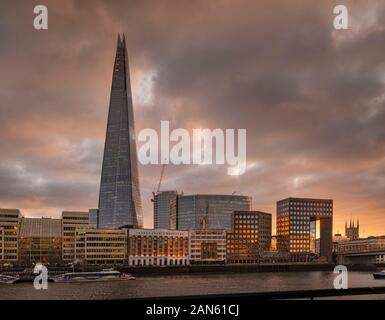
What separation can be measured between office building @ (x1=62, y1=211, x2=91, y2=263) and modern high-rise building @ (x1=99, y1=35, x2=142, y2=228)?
25248mm

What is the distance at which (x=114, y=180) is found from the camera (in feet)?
258

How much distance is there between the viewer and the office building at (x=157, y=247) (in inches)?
2032

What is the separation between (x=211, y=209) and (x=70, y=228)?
99.3ft

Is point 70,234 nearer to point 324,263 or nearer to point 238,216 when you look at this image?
point 238,216

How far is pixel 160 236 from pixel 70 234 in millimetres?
9906

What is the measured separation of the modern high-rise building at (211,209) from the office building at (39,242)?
27764 millimetres

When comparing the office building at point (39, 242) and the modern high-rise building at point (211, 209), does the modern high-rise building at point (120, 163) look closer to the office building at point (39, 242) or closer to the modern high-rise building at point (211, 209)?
the modern high-rise building at point (211, 209)

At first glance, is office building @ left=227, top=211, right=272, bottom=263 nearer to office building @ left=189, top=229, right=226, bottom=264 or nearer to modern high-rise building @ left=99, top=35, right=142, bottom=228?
office building @ left=189, top=229, right=226, bottom=264

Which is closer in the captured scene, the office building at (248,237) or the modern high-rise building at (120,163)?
the office building at (248,237)

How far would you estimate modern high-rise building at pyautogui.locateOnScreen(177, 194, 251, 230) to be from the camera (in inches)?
2928

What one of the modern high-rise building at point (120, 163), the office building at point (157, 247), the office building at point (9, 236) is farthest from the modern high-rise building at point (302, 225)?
the office building at point (9, 236)

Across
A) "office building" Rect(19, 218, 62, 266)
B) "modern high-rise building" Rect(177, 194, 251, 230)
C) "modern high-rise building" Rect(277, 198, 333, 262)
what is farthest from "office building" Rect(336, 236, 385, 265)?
"office building" Rect(19, 218, 62, 266)

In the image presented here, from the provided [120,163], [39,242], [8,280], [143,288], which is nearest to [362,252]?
[120,163]
